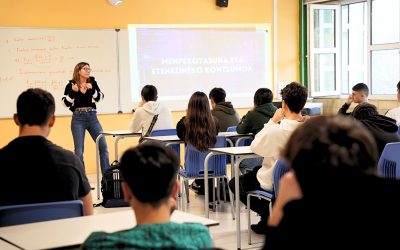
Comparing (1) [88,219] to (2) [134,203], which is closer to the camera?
(2) [134,203]

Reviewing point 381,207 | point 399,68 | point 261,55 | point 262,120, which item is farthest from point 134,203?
point 261,55

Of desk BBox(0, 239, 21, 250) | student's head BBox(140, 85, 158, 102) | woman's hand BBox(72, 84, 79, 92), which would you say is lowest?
desk BBox(0, 239, 21, 250)

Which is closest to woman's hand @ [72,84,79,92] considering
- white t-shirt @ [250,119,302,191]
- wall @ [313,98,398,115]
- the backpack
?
the backpack

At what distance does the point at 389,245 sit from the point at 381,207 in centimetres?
8

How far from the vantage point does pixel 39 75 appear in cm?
822

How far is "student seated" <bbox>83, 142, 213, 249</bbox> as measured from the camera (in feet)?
5.43

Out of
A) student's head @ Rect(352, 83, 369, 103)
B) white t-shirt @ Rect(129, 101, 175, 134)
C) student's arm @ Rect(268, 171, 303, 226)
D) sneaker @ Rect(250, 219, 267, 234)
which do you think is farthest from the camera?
student's head @ Rect(352, 83, 369, 103)

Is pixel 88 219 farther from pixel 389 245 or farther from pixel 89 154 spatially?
pixel 89 154

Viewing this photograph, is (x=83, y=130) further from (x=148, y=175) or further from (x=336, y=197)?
(x=336, y=197)

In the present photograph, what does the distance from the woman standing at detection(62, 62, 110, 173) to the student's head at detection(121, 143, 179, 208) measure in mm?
5569

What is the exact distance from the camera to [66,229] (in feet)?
8.21

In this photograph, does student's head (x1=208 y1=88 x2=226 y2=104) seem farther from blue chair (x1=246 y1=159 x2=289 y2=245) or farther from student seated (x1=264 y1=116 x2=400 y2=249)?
student seated (x1=264 y1=116 x2=400 y2=249)

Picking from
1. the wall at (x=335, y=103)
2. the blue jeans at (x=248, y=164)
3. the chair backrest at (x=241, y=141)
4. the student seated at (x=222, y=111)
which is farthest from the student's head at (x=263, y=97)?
the wall at (x=335, y=103)

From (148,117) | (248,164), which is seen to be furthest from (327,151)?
(148,117)
